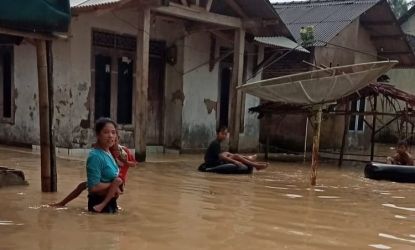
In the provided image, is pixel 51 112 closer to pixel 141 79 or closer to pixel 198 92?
pixel 141 79

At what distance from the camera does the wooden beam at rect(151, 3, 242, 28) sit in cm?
1179

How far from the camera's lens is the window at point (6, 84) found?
13.0m

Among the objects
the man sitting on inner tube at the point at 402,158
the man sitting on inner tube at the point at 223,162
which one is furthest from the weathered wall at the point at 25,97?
the man sitting on inner tube at the point at 402,158

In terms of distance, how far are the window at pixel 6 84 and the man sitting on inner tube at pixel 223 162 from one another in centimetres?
545

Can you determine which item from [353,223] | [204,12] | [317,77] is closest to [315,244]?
[353,223]

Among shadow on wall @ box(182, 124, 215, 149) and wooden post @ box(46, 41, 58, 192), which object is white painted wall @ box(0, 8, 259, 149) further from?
wooden post @ box(46, 41, 58, 192)

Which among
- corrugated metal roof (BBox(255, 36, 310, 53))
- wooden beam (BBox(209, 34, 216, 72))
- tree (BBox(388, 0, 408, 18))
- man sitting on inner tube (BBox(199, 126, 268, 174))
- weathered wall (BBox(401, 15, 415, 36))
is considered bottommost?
man sitting on inner tube (BBox(199, 126, 268, 174))

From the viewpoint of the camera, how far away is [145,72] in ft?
35.9

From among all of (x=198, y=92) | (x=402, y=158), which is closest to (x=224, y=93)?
(x=198, y=92)

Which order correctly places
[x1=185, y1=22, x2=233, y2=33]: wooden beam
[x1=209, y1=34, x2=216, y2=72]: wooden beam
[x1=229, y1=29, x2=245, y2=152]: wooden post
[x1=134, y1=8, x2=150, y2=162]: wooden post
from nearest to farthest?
[x1=134, y1=8, x2=150, y2=162]: wooden post → [x1=229, y1=29, x2=245, y2=152]: wooden post → [x1=185, y1=22, x2=233, y2=33]: wooden beam → [x1=209, y1=34, x2=216, y2=72]: wooden beam

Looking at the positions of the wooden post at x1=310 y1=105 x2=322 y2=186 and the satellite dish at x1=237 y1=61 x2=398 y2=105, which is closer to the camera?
the satellite dish at x1=237 y1=61 x2=398 y2=105

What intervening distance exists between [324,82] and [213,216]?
4.11 meters

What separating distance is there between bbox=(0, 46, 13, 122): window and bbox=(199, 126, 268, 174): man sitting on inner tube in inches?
215

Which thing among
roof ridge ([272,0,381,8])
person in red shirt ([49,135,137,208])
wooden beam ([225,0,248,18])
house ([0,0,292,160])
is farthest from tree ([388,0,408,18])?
person in red shirt ([49,135,137,208])
